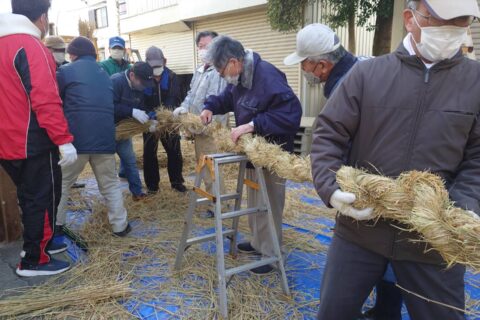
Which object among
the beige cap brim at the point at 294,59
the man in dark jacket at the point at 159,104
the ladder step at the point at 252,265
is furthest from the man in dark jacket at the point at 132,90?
the ladder step at the point at 252,265

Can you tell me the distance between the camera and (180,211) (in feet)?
13.9

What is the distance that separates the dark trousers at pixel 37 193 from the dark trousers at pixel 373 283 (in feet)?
6.89

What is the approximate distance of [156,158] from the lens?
4676 millimetres

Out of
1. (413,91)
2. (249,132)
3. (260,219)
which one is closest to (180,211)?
(260,219)

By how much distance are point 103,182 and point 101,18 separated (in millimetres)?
16598

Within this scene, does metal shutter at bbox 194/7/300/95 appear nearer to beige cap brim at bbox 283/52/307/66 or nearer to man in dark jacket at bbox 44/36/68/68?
man in dark jacket at bbox 44/36/68/68

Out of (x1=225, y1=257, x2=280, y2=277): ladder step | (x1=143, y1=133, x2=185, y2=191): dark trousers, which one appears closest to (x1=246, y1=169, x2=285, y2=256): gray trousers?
(x1=225, y1=257, x2=280, y2=277): ladder step

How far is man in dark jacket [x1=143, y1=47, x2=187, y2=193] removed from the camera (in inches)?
167

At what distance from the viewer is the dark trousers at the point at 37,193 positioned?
2.60 meters

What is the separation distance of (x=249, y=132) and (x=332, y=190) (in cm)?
124

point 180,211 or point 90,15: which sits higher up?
point 90,15

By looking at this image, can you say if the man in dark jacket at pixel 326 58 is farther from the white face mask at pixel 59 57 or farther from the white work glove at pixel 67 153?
the white face mask at pixel 59 57

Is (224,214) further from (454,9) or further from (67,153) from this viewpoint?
(454,9)

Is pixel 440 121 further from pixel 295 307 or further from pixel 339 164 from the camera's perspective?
pixel 295 307
